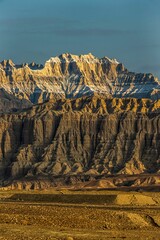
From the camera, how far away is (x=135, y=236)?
4797cm

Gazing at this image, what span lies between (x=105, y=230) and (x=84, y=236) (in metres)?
5.07

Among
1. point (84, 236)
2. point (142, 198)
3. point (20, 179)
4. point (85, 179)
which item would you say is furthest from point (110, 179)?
point (84, 236)

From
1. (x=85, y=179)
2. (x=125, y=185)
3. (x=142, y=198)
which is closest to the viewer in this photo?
(x=142, y=198)

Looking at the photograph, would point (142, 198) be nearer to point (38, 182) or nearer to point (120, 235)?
point (120, 235)

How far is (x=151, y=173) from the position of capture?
192m

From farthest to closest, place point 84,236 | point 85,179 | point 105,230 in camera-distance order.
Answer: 1. point 85,179
2. point 105,230
3. point 84,236

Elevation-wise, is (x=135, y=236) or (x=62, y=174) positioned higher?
(x=62, y=174)

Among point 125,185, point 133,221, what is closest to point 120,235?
point 133,221

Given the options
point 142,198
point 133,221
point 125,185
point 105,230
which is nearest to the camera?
point 105,230

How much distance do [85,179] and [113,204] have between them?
9087 cm

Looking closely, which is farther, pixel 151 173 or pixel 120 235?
pixel 151 173

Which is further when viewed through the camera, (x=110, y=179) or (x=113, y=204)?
(x=110, y=179)

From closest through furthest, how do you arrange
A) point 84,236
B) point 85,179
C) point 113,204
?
point 84,236 → point 113,204 → point 85,179

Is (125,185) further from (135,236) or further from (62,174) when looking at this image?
(135,236)
